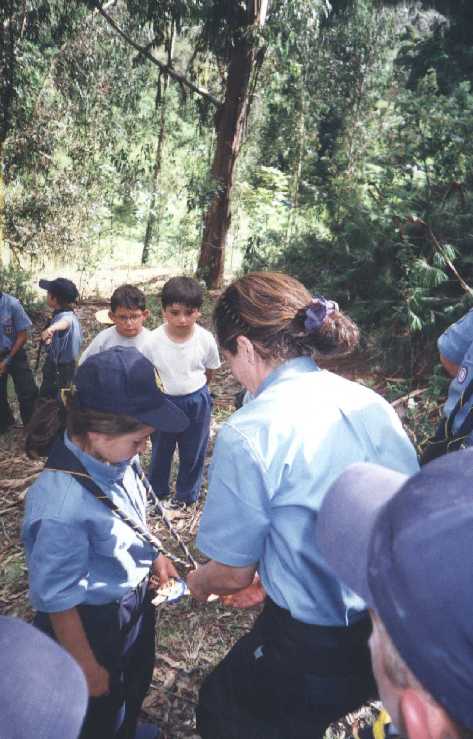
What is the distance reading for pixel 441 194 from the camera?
7824 mm

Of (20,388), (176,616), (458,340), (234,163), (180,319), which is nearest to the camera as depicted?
(458,340)

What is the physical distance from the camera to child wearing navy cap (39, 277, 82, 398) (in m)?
5.21

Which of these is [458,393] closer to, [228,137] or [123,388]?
[123,388]

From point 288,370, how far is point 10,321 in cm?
437

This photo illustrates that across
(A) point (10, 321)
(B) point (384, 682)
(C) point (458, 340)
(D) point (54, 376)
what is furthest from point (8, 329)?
(B) point (384, 682)

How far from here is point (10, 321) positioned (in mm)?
5312

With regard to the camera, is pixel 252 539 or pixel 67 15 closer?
pixel 252 539

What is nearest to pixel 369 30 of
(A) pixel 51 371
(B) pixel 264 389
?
(A) pixel 51 371

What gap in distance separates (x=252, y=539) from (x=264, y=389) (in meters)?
0.51

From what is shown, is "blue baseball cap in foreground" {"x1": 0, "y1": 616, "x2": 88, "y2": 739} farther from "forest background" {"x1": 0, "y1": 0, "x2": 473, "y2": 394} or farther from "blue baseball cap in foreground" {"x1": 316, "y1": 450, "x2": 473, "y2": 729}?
"forest background" {"x1": 0, "y1": 0, "x2": 473, "y2": 394}

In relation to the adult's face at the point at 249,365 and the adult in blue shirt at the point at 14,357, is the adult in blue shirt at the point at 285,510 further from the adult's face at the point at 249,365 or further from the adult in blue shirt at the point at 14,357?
the adult in blue shirt at the point at 14,357

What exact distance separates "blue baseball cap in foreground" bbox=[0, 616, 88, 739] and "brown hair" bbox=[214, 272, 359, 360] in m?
1.19

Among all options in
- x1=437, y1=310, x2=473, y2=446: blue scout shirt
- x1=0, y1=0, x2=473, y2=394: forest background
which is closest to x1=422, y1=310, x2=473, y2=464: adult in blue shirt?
x1=437, y1=310, x2=473, y2=446: blue scout shirt

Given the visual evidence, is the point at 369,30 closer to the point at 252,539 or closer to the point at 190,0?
the point at 190,0
